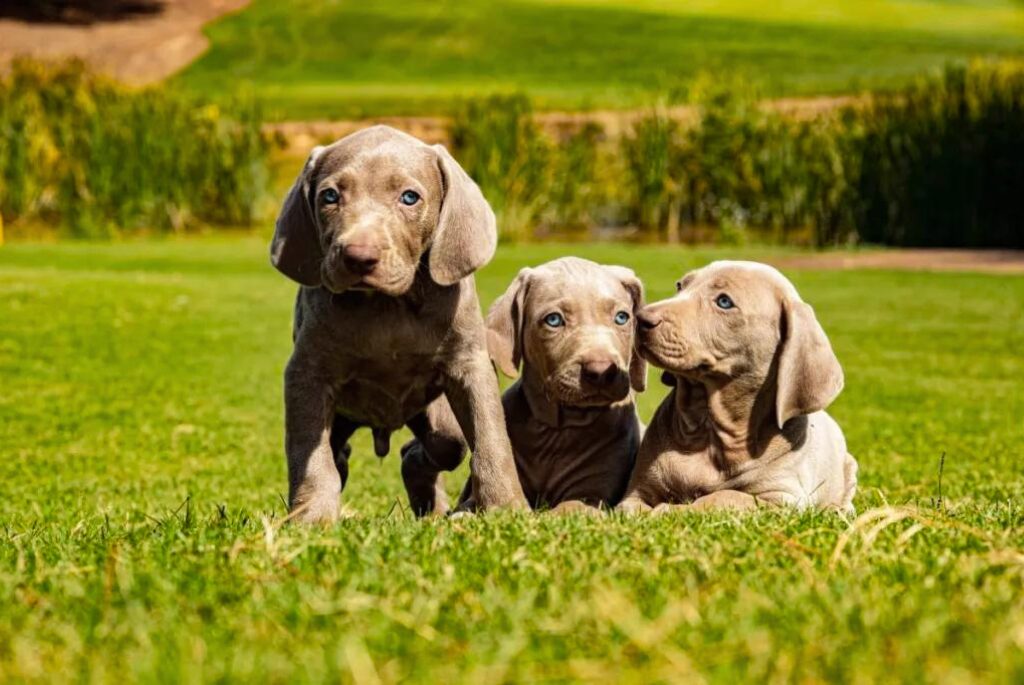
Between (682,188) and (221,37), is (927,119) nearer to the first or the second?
(682,188)

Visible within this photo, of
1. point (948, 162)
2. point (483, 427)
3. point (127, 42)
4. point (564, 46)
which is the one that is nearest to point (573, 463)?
point (483, 427)

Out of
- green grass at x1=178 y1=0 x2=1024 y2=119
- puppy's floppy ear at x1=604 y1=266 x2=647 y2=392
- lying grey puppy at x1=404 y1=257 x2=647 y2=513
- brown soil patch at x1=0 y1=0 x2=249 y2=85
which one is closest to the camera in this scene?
lying grey puppy at x1=404 y1=257 x2=647 y2=513

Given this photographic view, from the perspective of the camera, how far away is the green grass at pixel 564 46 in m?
45.3

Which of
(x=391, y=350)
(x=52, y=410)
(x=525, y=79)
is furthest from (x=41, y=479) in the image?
(x=525, y=79)

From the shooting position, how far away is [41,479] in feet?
27.5

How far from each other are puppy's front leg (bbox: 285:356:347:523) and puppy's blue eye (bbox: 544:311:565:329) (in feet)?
2.81

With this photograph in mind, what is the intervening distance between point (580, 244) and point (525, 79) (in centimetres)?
2210

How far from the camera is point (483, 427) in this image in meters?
4.97

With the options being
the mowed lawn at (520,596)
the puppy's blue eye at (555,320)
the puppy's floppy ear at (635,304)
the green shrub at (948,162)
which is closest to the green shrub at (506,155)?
the green shrub at (948,162)

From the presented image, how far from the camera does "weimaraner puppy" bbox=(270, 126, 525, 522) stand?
15.8 feet

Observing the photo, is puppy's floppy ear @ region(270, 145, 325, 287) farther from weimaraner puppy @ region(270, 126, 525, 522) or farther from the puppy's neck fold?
the puppy's neck fold

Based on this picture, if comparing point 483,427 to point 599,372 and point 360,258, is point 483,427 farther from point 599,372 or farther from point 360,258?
point 360,258

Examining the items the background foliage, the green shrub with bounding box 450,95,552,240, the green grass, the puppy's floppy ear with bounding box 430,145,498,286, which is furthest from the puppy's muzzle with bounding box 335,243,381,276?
the green grass

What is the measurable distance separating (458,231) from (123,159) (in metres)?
22.7
